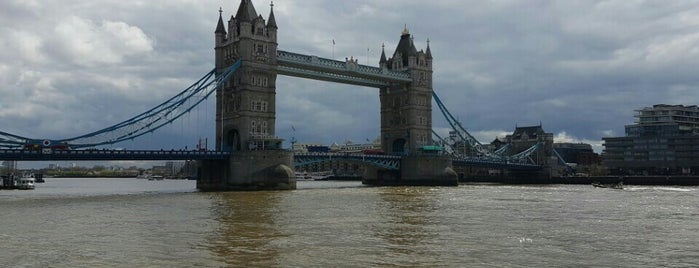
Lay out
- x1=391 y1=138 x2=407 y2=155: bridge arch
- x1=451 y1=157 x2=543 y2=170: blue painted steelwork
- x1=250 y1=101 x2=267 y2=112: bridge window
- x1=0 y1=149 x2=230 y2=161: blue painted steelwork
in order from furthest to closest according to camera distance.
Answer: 1. x1=451 y1=157 x2=543 y2=170: blue painted steelwork
2. x1=391 y1=138 x2=407 y2=155: bridge arch
3. x1=250 y1=101 x2=267 y2=112: bridge window
4. x1=0 y1=149 x2=230 y2=161: blue painted steelwork

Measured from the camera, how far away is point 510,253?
25281mm

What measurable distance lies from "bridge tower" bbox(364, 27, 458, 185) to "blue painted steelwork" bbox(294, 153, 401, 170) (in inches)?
97.1

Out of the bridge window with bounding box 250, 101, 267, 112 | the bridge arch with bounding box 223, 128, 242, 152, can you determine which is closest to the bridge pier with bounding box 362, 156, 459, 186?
the bridge window with bounding box 250, 101, 267, 112

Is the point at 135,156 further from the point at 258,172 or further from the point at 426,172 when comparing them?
the point at 426,172

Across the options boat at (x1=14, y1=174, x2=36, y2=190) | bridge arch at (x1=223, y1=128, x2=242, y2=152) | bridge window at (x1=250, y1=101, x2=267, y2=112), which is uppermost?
bridge window at (x1=250, y1=101, x2=267, y2=112)

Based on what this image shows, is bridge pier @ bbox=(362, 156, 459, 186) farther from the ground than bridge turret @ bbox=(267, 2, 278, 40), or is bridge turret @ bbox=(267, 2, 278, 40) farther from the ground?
bridge turret @ bbox=(267, 2, 278, 40)

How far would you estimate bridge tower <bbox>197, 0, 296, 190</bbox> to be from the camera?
87062 millimetres

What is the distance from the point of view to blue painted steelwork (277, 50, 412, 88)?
99.4m

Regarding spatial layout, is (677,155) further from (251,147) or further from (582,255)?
(582,255)

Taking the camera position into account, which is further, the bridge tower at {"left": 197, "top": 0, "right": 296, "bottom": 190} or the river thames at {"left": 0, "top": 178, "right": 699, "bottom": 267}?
the bridge tower at {"left": 197, "top": 0, "right": 296, "bottom": 190}

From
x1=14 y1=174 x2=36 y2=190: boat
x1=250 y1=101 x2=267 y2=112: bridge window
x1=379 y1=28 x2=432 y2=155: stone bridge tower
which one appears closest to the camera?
x1=250 y1=101 x2=267 y2=112: bridge window

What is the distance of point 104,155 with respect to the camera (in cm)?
7669

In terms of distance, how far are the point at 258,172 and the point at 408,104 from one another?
143 ft

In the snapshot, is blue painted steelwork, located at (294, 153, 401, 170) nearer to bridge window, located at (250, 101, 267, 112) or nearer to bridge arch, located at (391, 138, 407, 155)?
bridge window, located at (250, 101, 267, 112)
